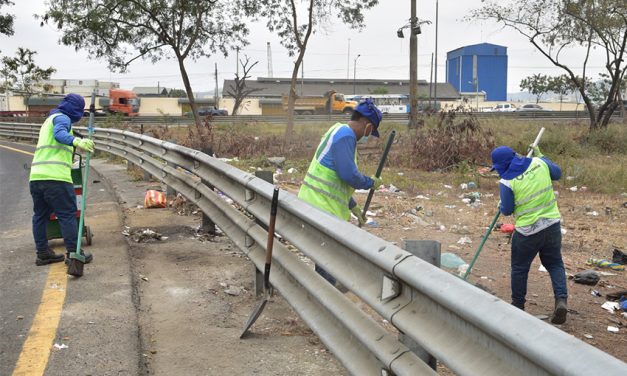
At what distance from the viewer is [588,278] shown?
6.46 m

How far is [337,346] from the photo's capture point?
2.75 m

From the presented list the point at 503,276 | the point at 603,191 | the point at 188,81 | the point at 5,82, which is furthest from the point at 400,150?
the point at 5,82

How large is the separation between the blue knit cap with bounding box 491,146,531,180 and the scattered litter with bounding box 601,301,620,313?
1.54m

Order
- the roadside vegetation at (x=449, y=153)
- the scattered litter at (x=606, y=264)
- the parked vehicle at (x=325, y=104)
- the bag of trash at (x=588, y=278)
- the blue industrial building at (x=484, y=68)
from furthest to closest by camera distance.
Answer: the blue industrial building at (x=484, y=68) < the parked vehicle at (x=325, y=104) < the roadside vegetation at (x=449, y=153) < the scattered litter at (x=606, y=264) < the bag of trash at (x=588, y=278)

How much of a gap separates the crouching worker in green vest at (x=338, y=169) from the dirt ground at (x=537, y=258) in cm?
223

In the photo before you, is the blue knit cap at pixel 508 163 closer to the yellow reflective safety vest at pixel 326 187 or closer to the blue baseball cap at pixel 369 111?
the blue baseball cap at pixel 369 111

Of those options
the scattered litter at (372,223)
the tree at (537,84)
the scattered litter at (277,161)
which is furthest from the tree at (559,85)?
the scattered litter at (372,223)

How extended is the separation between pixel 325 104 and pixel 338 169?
50.3 m

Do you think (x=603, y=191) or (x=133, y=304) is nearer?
(x=133, y=304)

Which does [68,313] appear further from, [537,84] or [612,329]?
[537,84]

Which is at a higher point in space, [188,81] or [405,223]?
[188,81]

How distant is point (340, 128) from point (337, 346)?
1750 mm

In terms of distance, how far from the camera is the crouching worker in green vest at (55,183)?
5535mm

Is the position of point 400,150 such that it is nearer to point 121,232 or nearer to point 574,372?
point 121,232
